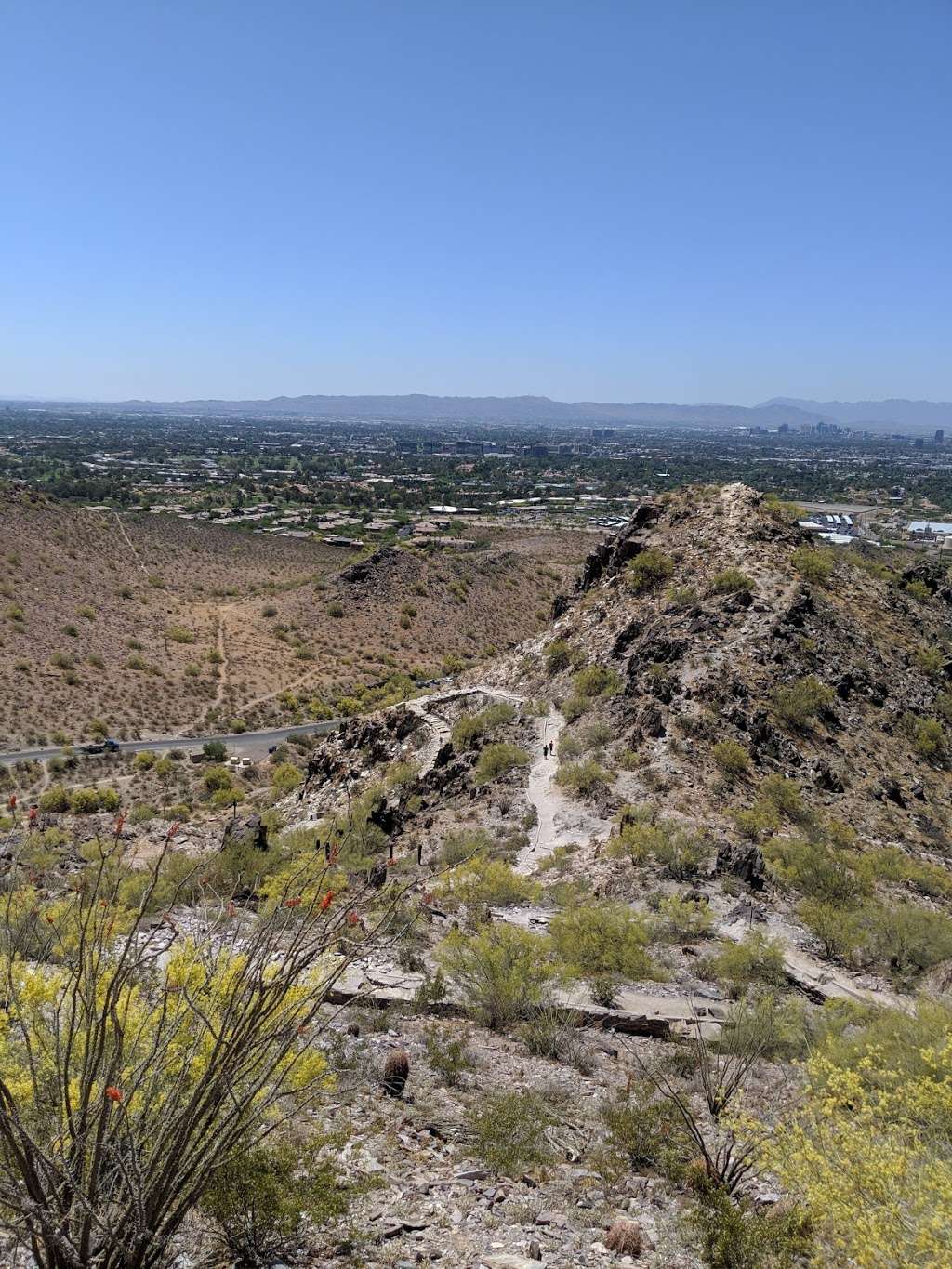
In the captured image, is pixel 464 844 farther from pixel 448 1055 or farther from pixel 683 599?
pixel 683 599

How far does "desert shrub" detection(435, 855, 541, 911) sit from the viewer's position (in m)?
21.0

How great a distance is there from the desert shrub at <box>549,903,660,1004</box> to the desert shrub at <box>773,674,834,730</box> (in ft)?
48.3

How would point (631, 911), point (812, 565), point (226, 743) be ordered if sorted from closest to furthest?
point (631, 911) → point (812, 565) → point (226, 743)

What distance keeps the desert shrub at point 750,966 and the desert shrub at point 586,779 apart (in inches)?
422

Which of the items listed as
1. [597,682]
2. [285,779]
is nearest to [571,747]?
[597,682]

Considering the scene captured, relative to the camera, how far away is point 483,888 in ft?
69.1

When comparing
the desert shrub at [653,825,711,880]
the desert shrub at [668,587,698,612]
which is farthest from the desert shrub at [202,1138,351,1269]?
the desert shrub at [668,587,698,612]

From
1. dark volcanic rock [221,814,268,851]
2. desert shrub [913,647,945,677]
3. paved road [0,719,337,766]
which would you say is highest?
desert shrub [913,647,945,677]

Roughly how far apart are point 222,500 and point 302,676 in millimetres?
99041

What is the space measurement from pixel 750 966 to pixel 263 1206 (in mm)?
12032

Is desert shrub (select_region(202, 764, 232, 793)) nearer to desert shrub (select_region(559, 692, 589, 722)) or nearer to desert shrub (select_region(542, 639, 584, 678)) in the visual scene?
desert shrub (select_region(542, 639, 584, 678))

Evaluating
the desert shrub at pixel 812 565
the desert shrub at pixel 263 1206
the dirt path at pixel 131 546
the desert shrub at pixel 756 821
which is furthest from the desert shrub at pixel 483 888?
the dirt path at pixel 131 546

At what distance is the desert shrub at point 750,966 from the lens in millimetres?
17391

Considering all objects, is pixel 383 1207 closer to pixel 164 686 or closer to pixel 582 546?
pixel 164 686
